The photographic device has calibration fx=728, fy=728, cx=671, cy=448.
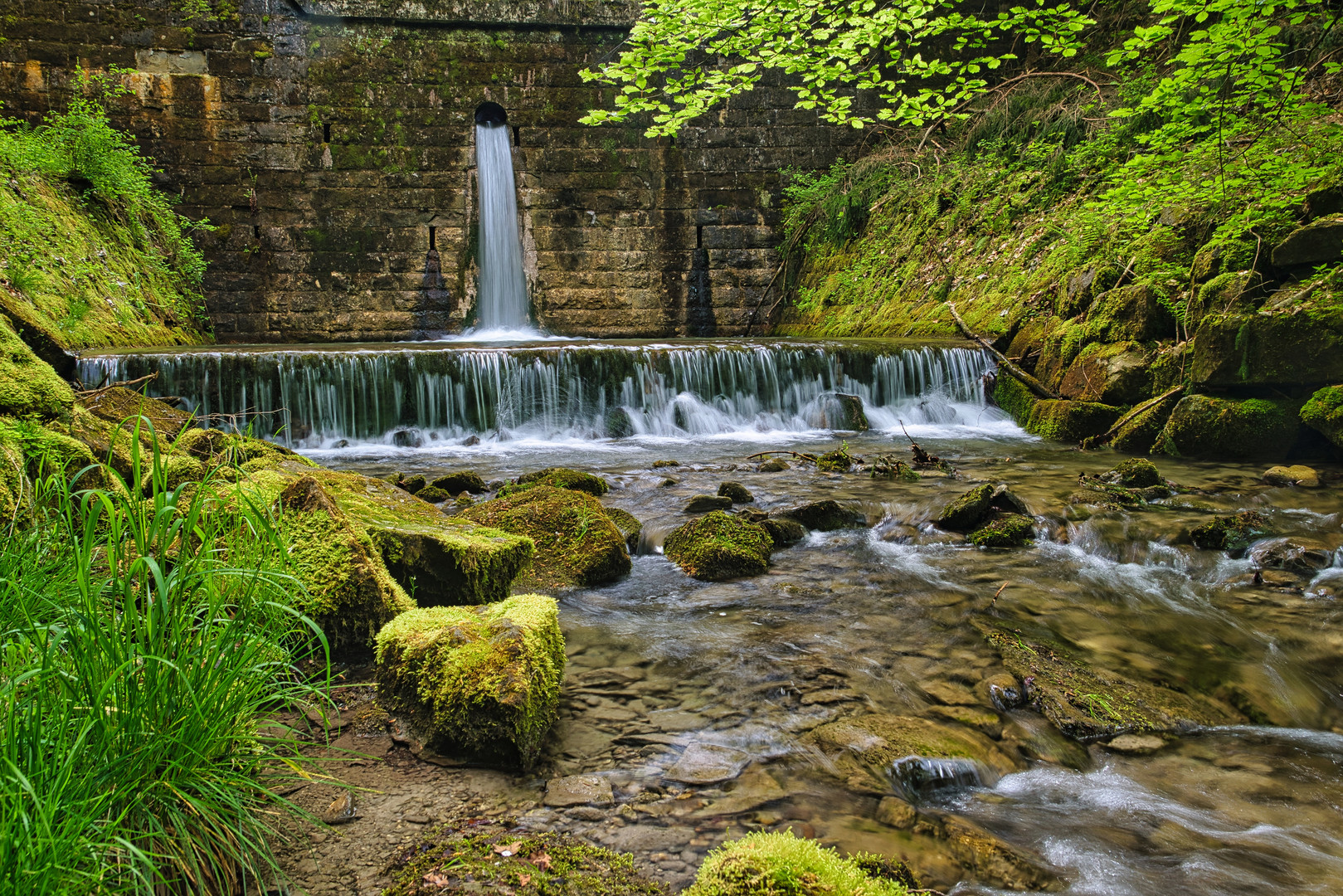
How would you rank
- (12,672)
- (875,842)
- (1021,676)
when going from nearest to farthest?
(12,672) < (875,842) < (1021,676)

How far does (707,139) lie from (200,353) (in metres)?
9.60

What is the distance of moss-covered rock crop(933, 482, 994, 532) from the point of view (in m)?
4.61

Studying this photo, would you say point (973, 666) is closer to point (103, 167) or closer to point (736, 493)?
point (736, 493)

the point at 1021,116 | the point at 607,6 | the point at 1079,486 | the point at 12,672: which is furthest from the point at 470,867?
the point at 607,6

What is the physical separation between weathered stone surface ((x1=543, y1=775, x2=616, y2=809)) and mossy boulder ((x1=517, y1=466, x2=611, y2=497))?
123 inches

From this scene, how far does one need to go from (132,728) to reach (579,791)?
1031 millimetres

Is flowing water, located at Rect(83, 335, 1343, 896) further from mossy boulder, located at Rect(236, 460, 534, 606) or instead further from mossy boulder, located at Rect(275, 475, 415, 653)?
mossy boulder, located at Rect(275, 475, 415, 653)

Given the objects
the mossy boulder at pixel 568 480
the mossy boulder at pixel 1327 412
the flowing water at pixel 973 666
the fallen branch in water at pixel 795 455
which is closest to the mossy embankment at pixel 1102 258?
the mossy boulder at pixel 1327 412

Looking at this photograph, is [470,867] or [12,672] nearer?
[12,672]

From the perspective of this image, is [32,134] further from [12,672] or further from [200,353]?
[12,672]

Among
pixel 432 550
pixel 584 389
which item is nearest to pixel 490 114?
pixel 584 389

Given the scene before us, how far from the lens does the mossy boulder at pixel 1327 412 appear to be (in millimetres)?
5293

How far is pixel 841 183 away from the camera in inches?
530

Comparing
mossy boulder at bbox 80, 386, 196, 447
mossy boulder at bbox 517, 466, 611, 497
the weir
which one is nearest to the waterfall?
the weir
